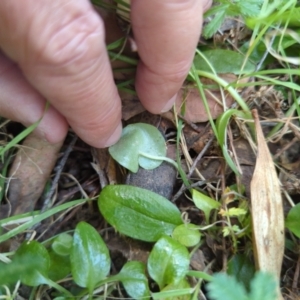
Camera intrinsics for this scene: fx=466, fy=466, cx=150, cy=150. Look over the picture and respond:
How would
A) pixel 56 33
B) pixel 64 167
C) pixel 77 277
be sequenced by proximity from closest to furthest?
pixel 56 33, pixel 77 277, pixel 64 167

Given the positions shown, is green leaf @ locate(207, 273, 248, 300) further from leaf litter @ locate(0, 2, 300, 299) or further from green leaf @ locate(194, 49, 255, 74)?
green leaf @ locate(194, 49, 255, 74)

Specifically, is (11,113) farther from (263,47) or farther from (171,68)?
(263,47)

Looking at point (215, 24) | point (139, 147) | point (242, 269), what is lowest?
point (242, 269)

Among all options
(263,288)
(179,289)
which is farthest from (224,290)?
(179,289)

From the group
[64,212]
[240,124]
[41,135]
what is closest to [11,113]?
[41,135]

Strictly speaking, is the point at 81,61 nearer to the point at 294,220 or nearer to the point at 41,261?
the point at 41,261

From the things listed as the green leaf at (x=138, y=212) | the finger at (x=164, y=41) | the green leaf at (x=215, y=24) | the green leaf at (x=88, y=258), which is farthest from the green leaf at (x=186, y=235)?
the green leaf at (x=215, y=24)
